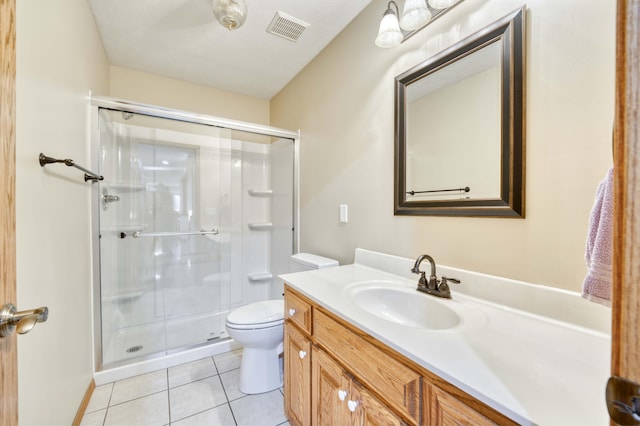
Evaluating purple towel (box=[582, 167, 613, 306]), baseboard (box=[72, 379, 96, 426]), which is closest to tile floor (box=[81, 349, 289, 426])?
baseboard (box=[72, 379, 96, 426])

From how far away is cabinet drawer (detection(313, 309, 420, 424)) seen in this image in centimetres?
67

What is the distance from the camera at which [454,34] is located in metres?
1.14

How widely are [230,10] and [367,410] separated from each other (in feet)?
6.67

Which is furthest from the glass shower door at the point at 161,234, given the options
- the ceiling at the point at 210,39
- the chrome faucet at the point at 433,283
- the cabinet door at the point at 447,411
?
the cabinet door at the point at 447,411

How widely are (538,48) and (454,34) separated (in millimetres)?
372

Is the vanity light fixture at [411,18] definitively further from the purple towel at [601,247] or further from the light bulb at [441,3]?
the purple towel at [601,247]

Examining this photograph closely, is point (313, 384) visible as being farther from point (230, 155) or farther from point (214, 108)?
point (214, 108)

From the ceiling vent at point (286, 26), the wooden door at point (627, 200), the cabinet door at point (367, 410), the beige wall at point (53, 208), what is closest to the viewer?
the wooden door at point (627, 200)

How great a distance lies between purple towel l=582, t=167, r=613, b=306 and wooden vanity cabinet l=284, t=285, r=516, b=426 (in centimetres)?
34

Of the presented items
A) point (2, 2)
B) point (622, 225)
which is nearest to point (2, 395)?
point (2, 2)

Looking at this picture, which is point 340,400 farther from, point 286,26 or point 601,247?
point 286,26

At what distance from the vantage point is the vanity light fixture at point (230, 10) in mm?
1462

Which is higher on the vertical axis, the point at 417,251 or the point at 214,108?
the point at 214,108

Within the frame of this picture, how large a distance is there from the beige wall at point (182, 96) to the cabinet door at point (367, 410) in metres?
2.82
